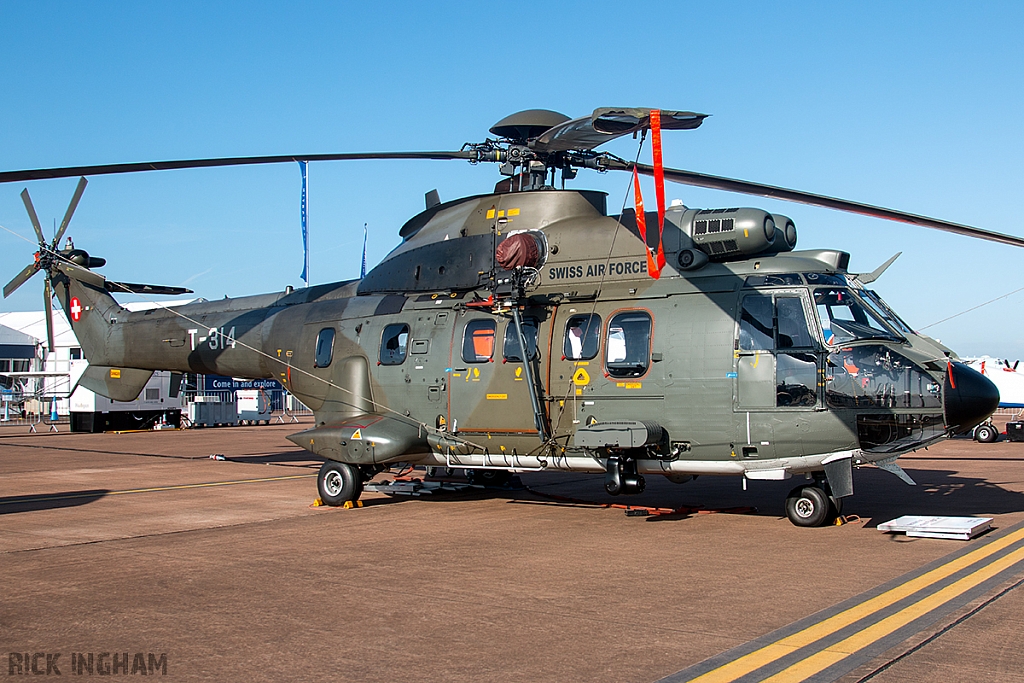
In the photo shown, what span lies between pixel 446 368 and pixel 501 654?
708 cm

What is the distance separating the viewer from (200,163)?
1162 centimetres

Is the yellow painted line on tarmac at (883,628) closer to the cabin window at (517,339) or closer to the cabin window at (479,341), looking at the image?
the cabin window at (517,339)

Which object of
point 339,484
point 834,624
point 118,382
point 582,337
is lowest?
point 834,624

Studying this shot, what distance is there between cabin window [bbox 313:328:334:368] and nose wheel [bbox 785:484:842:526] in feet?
23.9

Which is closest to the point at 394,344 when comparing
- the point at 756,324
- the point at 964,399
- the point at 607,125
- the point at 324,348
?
the point at 324,348

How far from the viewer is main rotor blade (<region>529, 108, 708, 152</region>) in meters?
8.67

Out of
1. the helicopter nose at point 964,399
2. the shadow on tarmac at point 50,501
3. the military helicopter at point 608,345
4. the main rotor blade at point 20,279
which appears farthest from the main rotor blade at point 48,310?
the helicopter nose at point 964,399

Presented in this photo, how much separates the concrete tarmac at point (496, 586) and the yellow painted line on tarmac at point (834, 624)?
0.05 m

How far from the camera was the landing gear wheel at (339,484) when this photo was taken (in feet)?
41.5

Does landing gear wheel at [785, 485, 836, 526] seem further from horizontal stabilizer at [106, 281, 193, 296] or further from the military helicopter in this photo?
horizontal stabilizer at [106, 281, 193, 296]

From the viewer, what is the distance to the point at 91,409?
36031mm

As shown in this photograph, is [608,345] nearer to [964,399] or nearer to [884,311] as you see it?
[884,311]

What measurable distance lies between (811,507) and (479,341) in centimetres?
479

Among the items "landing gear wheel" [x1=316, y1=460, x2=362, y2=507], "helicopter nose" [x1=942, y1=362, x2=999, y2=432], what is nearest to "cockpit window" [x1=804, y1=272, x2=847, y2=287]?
"helicopter nose" [x1=942, y1=362, x2=999, y2=432]
